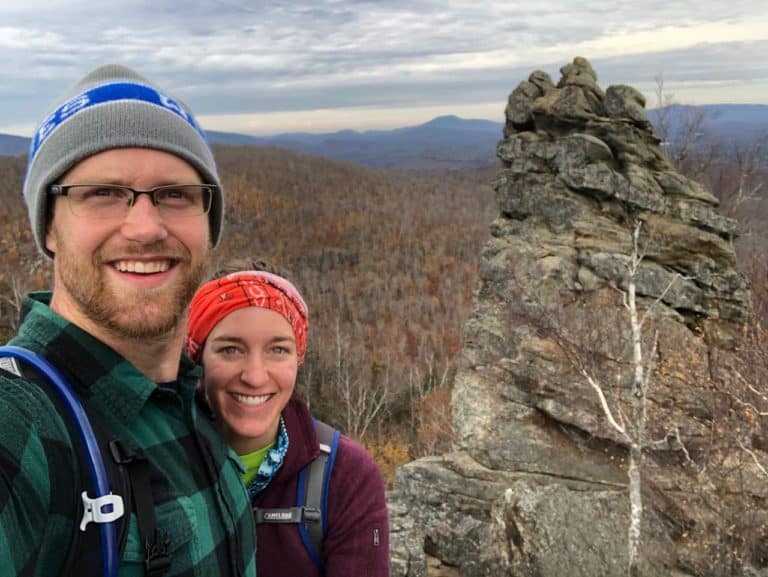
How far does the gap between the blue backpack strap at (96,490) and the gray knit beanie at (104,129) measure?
60 cm

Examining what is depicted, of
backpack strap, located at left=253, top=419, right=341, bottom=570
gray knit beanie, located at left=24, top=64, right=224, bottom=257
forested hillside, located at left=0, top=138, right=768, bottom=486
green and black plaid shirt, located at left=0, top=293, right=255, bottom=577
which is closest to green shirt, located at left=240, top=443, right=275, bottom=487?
backpack strap, located at left=253, top=419, right=341, bottom=570

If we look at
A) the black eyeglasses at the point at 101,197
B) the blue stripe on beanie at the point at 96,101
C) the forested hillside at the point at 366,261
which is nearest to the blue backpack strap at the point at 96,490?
the black eyeglasses at the point at 101,197

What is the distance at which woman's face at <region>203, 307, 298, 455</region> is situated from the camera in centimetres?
238

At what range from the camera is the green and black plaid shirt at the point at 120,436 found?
1.24 m

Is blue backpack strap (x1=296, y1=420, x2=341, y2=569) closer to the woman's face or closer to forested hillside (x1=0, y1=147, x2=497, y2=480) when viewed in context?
the woman's face

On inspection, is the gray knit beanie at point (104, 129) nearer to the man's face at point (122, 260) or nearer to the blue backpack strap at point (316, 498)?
the man's face at point (122, 260)

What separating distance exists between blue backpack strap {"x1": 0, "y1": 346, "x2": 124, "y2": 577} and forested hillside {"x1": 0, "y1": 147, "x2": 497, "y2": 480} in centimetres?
2639

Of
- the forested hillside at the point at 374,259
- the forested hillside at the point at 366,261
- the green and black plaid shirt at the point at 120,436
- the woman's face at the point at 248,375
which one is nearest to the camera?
the green and black plaid shirt at the point at 120,436

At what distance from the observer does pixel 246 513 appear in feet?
6.28

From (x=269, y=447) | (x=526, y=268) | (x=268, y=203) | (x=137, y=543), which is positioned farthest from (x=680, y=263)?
(x=268, y=203)

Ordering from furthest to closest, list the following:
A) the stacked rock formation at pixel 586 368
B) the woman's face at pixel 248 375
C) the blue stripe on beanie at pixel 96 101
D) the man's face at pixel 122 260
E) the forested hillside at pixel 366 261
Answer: the forested hillside at pixel 366 261 < the stacked rock formation at pixel 586 368 < the woman's face at pixel 248 375 < the blue stripe on beanie at pixel 96 101 < the man's face at pixel 122 260

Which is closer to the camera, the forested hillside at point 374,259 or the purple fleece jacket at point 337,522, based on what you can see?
the purple fleece jacket at point 337,522

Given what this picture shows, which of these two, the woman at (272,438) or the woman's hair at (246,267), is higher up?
the woman's hair at (246,267)

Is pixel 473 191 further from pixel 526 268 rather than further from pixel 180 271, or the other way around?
pixel 180 271
